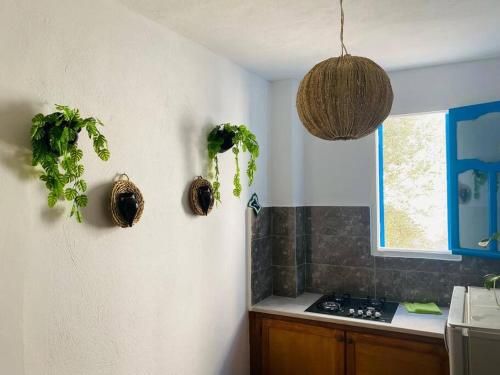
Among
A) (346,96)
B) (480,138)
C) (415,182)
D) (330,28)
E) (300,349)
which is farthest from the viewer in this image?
(415,182)

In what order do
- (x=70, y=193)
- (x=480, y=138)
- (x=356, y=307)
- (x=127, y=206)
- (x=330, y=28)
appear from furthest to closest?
(x=356, y=307) < (x=480, y=138) < (x=330, y=28) < (x=127, y=206) < (x=70, y=193)

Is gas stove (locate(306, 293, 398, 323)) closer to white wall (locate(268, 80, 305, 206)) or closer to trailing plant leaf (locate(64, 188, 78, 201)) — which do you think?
white wall (locate(268, 80, 305, 206))

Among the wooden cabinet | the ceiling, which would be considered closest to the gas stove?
the wooden cabinet

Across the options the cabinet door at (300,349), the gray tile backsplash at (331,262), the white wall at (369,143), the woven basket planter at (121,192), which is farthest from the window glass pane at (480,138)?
the woven basket planter at (121,192)

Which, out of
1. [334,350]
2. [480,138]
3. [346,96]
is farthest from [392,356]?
[346,96]

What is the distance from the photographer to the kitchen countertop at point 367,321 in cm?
212

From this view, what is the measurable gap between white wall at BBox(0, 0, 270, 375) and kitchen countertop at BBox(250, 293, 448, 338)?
0.93ft

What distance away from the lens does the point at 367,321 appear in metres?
2.24

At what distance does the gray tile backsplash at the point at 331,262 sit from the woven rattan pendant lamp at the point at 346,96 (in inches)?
58.2

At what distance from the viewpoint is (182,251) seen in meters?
2.03

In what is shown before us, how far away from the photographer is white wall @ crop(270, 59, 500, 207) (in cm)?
247

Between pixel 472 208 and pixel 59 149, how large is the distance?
2247 millimetres

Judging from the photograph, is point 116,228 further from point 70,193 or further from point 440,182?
point 440,182

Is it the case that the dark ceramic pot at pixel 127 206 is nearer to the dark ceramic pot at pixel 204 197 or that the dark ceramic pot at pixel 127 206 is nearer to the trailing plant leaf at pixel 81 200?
the trailing plant leaf at pixel 81 200
